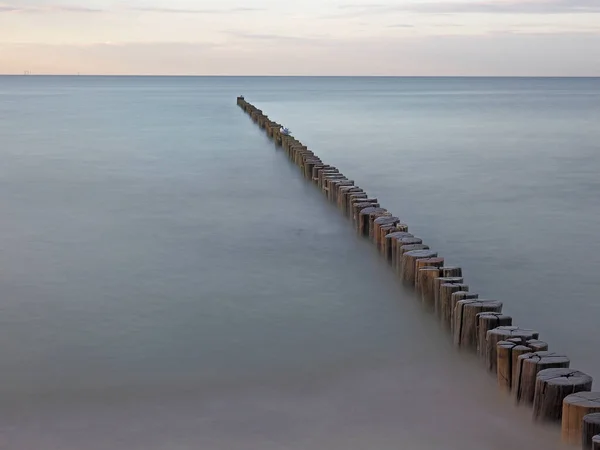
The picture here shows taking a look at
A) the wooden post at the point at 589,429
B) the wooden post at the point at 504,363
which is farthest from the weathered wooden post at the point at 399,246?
the wooden post at the point at 589,429

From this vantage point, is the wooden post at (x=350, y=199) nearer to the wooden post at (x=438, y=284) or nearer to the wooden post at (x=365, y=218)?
the wooden post at (x=365, y=218)

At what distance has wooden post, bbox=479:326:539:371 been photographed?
5.03 m

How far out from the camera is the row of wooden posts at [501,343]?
13.9 ft

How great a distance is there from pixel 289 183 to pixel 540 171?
566cm

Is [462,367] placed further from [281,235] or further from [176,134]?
[176,134]

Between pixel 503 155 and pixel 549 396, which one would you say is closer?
pixel 549 396

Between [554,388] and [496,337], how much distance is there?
77 centimetres

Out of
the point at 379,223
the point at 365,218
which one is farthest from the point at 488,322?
the point at 365,218

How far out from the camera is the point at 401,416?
4.96 m

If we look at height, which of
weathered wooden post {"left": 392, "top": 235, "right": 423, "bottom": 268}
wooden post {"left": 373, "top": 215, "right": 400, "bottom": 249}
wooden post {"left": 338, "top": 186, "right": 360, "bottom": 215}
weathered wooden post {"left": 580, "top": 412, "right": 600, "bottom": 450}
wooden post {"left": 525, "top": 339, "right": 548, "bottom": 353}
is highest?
wooden post {"left": 338, "top": 186, "right": 360, "bottom": 215}

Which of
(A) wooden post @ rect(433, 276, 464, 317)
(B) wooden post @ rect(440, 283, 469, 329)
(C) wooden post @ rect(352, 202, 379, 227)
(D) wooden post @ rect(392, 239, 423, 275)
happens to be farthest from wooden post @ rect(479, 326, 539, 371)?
(C) wooden post @ rect(352, 202, 379, 227)

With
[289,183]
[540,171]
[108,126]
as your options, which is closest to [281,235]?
[289,183]

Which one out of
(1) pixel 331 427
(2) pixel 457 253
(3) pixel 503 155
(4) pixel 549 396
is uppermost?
(3) pixel 503 155

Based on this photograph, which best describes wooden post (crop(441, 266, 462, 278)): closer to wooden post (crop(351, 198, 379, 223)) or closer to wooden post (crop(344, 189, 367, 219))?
wooden post (crop(351, 198, 379, 223))
